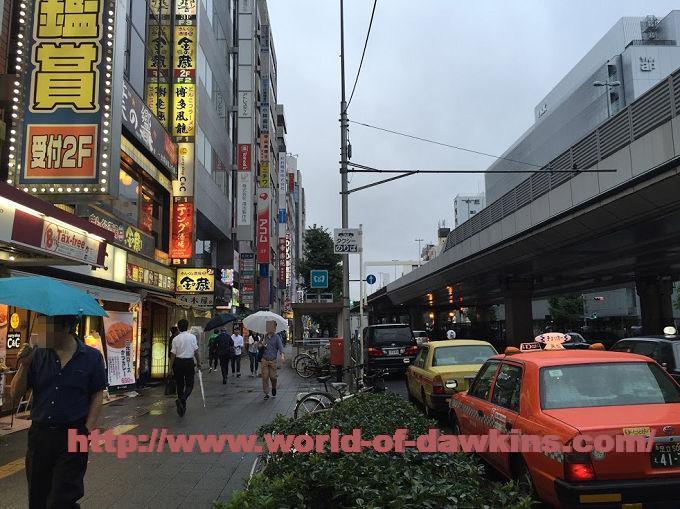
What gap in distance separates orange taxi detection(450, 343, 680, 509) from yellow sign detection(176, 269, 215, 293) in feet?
49.5

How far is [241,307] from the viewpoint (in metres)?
39.0

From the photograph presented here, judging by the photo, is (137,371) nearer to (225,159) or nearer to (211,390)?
(211,390)

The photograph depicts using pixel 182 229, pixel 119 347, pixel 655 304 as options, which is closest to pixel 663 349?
pixel 119 347

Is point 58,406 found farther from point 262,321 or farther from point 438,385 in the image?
point 262,321

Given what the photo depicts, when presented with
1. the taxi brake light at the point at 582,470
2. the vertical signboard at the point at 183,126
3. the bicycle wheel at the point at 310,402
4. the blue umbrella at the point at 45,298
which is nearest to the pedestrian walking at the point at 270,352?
the bicycle wheel at the point at 310,402

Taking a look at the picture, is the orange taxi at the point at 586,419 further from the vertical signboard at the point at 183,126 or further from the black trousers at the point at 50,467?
the vertical signboard at the point at 183,126

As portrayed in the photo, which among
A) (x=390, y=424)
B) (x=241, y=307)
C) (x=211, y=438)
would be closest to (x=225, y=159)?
(x=241, y=307)

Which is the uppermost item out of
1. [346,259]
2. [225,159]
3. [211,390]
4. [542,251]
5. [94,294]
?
[225,159]

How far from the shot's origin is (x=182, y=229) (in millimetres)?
20469

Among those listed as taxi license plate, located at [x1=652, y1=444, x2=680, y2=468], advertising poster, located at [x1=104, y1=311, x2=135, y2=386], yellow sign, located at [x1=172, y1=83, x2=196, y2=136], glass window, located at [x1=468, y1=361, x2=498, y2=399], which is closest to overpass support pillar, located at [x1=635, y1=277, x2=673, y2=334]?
yellow sign, located at [x1=172, y1=83, x2=196, y2=136]

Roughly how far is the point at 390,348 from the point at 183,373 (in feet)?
30.1

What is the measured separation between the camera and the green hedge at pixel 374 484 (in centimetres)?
318

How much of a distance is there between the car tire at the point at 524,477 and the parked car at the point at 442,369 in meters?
3.87

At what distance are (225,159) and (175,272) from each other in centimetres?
1238
